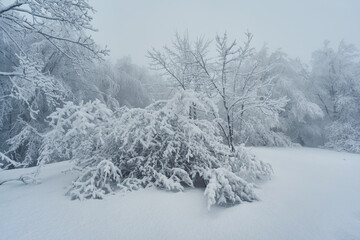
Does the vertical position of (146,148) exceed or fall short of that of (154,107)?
it falls short

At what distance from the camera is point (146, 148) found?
151 inches

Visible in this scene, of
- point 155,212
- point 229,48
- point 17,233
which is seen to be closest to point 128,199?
point 155,212

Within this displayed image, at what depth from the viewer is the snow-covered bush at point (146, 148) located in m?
3.63

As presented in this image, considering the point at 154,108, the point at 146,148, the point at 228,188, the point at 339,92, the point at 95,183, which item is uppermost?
the point at 339,92

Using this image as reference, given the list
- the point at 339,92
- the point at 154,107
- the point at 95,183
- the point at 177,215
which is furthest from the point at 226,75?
the point at 339,92

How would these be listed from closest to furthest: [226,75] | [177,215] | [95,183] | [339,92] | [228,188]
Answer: [177,215] → [228,188] → [95,183] → [226,75] → [339,92]

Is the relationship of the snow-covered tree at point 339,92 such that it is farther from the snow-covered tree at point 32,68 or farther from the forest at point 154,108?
the snow-covered tree at point 32,68

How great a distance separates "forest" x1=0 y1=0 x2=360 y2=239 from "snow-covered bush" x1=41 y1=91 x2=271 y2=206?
24 millimetres

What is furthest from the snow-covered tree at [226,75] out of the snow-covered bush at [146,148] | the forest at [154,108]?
the snow-covered bush at [146,148]

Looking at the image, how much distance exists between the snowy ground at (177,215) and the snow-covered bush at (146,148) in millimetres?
430

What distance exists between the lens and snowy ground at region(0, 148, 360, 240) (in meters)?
2.27

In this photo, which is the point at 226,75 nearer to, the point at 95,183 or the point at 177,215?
the point at 95,183

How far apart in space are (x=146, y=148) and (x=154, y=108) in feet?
4.28

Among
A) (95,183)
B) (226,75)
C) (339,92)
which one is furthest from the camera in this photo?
(339,92)
